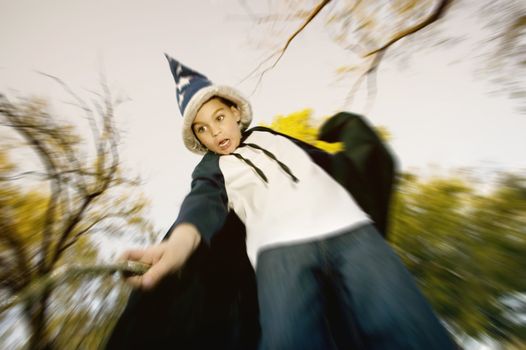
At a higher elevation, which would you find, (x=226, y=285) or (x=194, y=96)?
(x=194, y=96)

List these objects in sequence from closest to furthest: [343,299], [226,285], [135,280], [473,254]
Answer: [135,280], [343,299], [226,285], [473,254]

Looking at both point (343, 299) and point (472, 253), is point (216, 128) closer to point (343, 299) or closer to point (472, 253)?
point (343, 299)

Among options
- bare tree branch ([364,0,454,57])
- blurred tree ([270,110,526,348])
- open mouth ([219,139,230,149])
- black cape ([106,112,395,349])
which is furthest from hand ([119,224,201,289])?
blurred tree ([270,110,526,348])

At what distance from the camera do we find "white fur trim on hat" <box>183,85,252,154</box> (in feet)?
5.00

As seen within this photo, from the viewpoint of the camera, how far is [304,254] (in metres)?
1.00

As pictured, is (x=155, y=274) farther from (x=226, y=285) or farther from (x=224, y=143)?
(x=224, y=143)

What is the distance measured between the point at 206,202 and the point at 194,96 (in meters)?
0.71

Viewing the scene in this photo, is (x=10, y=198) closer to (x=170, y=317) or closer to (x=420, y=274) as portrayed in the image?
(x=170, y=317)

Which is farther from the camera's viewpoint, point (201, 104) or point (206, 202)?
point (201, 104)

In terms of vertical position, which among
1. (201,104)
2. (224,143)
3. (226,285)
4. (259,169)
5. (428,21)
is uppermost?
(428,21)

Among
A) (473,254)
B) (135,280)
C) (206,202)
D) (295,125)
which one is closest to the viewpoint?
(135,280)

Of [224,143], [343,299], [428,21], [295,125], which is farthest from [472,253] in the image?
[224,143]

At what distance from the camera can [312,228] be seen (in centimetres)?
104

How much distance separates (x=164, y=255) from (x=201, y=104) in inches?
38.5
